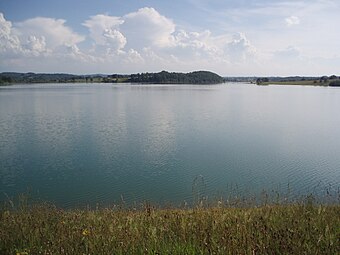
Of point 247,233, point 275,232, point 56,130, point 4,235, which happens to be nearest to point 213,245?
point 247,233

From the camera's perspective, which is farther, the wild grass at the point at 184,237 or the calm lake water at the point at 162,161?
the calm lake water at the point at 162,161

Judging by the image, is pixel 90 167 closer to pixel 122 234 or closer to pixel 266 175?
pixel 266 175

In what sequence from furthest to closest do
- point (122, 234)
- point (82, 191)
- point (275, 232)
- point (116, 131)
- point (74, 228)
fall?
point (116, 131) < point (82, 191) < point (74, 228) < point (122, 234) < point (275, 232)

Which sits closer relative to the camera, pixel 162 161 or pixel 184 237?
pixel 184 237

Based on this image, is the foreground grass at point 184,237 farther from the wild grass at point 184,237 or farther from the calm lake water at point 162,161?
the calm lake water at point 162,161

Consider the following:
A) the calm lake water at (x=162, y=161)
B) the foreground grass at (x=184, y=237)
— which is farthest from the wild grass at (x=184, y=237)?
the calm lake water at (x=162, y=161)

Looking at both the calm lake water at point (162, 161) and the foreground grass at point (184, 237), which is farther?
the calm lake water at point (162, 161)

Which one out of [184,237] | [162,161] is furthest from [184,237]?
[162,161]

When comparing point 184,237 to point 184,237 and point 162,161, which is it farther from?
point 162,161

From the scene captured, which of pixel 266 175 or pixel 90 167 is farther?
pixel 90 167

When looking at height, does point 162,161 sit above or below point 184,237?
below

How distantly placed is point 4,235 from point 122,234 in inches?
69.9

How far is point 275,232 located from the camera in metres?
4.06

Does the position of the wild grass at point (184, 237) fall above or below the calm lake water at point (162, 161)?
above
